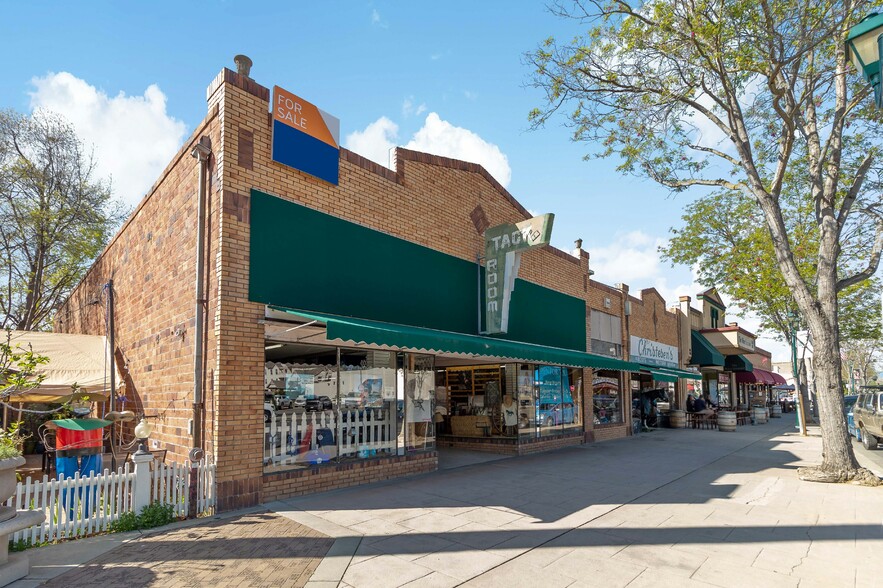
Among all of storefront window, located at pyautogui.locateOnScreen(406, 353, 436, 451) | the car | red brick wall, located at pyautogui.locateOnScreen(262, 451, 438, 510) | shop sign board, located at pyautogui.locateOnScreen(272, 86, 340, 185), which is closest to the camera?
red brick wall, located at pyautogui.locateOnScreen(262, 451, 438, 510)

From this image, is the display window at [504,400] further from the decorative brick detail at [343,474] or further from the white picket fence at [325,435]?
the white picket fence at [325,435]

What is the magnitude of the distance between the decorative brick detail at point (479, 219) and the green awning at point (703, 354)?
2016 centimetres

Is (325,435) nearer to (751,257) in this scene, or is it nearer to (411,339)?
(411,339)

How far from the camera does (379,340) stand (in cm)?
780

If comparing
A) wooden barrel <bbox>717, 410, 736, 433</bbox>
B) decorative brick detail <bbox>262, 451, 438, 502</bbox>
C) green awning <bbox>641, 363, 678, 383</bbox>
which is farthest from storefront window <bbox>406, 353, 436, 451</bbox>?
wooden barrel <bbox>717, 410, 736, 433</bbox>

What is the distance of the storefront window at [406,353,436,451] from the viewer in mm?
10664

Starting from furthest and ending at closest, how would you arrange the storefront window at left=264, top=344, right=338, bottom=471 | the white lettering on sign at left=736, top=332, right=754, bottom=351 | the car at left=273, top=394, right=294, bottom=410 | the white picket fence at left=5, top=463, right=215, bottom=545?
the white lettering on sign at left=736, top=332, right=754, bottom=351, the car at left=273, top=394, right=294, bottom=410, the storefront window at left=264, top=344, right=338, bottom=471, the white picket fence at left=5, top=463, right=215, bottom=545

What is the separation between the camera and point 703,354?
28438mm

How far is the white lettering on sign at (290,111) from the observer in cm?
872

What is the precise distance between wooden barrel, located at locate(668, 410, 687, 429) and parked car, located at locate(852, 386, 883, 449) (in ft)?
22.5

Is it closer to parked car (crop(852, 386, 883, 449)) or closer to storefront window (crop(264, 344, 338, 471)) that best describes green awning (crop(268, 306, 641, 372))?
storefront window (crop(264, 344, 338, 471))

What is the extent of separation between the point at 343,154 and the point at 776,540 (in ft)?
28.5

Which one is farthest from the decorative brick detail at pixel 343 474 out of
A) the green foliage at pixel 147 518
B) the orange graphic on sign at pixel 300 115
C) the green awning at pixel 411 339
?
the orange graphic on sign at pixel 300 115

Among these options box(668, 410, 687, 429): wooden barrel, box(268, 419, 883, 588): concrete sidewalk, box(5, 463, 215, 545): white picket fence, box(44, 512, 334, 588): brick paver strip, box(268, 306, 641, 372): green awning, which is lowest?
box(668, 410, 687, 429): wooden barrel
